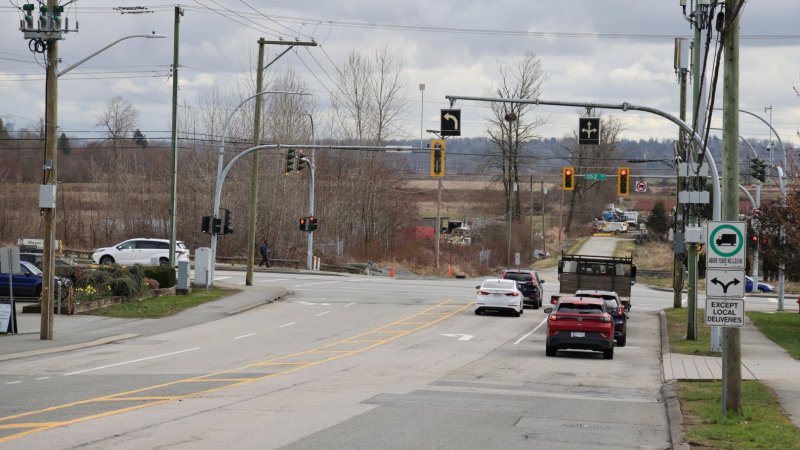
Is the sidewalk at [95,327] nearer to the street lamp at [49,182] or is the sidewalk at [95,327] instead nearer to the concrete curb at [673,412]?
the street lamp at [49,182]

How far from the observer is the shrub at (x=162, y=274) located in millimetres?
44000

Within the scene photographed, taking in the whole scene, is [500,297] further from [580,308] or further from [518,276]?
[580,308]

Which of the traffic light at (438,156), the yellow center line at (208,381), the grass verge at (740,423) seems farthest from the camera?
the traffic light at (438,156)

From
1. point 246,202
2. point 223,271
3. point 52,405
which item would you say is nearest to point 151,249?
point 223,271

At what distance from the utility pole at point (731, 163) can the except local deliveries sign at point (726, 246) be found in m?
0.38

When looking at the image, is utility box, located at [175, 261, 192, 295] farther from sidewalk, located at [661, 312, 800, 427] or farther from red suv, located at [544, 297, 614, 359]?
sidewalk, located at [661, 312, 800, 427]

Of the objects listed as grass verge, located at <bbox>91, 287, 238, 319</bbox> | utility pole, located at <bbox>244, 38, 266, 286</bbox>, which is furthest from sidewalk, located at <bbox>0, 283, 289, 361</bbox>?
utility pole, located at <bbox>244, 38, 266, 286</bbox>

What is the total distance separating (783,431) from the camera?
13.9m

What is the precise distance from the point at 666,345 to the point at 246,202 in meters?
51.0

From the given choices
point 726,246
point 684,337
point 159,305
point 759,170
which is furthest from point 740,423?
point 759,170

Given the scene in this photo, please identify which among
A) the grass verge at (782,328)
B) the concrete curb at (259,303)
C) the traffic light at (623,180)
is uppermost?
the traffic light at (623,180)

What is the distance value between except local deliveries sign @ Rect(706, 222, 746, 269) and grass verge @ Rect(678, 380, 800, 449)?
2.28 meters

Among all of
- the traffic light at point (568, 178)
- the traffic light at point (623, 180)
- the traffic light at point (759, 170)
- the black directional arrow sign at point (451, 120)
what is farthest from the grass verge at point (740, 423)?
the traffic light at point (759, 170)

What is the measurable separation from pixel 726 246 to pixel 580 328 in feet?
41.6
